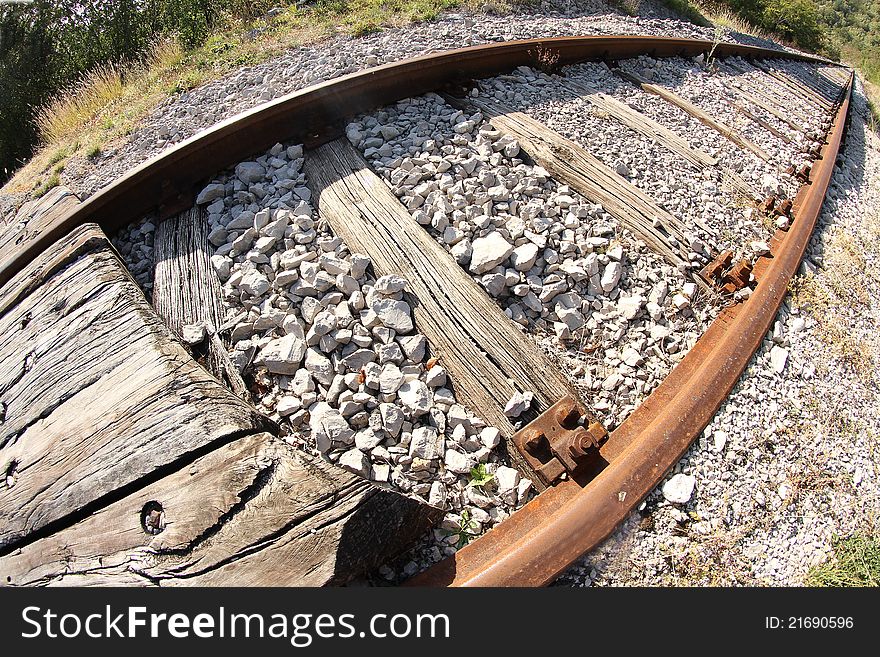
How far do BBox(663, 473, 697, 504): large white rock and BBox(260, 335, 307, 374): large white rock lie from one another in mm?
1643

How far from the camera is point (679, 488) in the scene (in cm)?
205

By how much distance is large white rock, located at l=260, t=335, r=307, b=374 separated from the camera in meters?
2.18

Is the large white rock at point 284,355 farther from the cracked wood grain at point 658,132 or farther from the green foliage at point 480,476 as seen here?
the cracked wood grain at point 658,132

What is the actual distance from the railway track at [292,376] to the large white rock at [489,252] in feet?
0.09

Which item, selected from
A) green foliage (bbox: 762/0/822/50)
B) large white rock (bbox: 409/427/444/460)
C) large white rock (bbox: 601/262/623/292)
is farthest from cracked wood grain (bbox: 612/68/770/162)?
green foliage (bbox: 762/0/822/50)

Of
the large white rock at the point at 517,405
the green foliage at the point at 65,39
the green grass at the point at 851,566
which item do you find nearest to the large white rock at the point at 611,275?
the large white rock at the point at 517,405

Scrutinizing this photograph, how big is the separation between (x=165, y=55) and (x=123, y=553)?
20.6ft

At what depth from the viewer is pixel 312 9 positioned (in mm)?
6281

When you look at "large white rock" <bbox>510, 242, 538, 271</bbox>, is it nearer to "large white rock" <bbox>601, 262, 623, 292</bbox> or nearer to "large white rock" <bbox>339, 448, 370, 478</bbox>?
"large white rock" <bbox>601, 262, 623, 292</bbox>

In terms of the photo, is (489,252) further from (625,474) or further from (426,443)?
(625,474)

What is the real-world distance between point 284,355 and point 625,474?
1.50 metres

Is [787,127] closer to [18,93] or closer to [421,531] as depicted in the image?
[421,531]

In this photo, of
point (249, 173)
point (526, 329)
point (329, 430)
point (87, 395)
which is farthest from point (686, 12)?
point (87, 395)

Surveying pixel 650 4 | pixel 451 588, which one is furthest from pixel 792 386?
pixel 650 4
